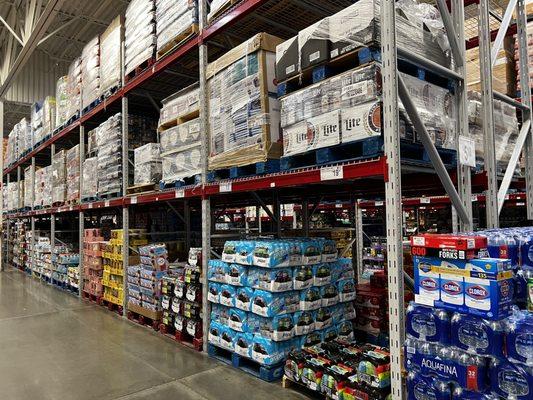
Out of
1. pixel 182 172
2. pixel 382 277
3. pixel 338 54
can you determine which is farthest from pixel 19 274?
pixel 338 54

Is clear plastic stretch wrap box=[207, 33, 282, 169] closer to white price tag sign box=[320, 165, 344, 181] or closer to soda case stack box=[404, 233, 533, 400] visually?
white price tag sign box=[320, 165, 344, 181]

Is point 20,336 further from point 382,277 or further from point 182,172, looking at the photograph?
point 382,277

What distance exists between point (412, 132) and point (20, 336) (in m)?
5.22

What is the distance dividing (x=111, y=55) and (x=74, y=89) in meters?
2.14

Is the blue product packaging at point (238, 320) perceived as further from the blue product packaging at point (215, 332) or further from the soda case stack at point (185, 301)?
the soda case stack at point (185, 301)

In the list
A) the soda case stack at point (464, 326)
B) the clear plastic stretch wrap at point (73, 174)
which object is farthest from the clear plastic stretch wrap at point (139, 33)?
the soda case stack at point (464, 326)

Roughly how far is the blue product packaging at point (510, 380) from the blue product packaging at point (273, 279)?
1.82 m

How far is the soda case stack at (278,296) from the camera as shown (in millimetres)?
3537

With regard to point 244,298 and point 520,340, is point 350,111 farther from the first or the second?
point 244,298

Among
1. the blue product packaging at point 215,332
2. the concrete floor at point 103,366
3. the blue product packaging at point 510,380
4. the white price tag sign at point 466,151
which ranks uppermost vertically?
the white price tag sign at point 466,151

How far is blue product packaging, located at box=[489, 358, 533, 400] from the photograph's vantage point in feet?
6.03

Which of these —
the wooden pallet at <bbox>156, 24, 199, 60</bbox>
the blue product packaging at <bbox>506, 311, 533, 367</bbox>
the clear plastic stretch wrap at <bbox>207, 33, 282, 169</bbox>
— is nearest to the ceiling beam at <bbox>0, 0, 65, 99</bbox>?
the wooden pallet at <bbox>156, 24, 199, 60</bbox>

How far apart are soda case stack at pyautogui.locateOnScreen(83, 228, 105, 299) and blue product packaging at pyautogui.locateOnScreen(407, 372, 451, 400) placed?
5965 mm

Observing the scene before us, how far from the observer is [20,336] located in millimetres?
5156
